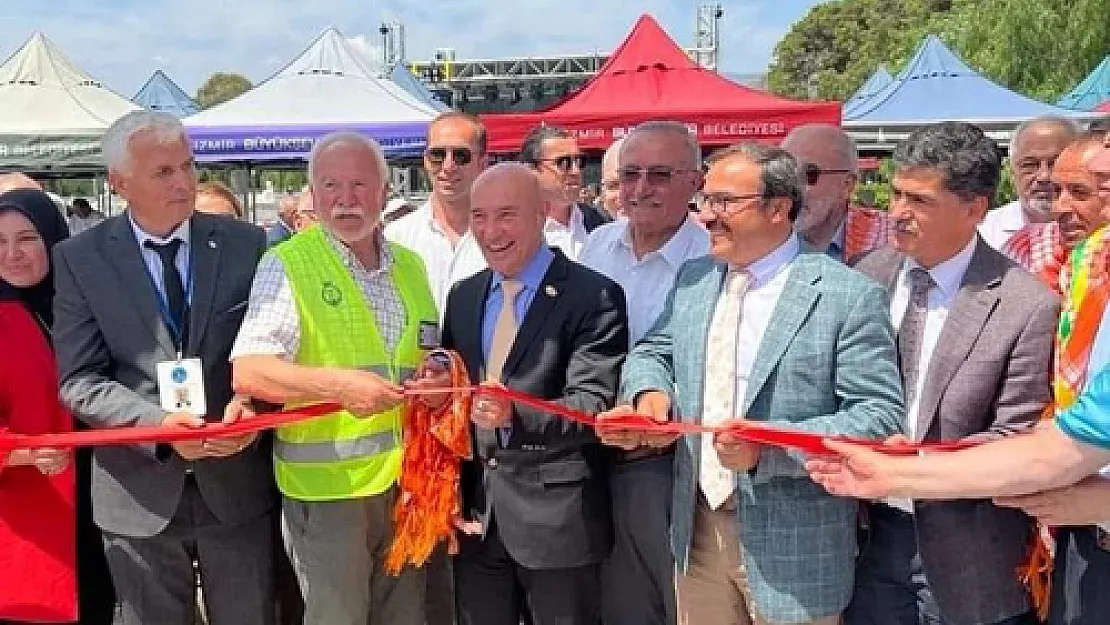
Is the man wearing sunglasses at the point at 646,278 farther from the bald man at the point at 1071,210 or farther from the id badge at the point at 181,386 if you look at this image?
the id badge at the point at 181,386

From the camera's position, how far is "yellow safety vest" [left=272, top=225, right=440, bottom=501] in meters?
3.53

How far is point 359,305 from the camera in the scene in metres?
3.58

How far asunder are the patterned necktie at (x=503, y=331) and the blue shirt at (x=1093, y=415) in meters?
1.91

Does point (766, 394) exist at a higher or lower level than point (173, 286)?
lower

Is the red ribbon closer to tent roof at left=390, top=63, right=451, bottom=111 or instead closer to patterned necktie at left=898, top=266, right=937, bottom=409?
patterned necktie at left=898, top=266, right=937, bottom=409

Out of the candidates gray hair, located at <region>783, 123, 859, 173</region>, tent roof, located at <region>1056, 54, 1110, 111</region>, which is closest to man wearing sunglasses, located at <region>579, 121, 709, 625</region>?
gray hair, located at <region>783, 123, 859, 173</region>

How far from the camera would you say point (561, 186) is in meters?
5.68

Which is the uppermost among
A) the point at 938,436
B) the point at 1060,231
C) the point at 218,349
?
the point at 1060,231

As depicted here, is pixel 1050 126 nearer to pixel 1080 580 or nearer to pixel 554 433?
pixel 1080 580

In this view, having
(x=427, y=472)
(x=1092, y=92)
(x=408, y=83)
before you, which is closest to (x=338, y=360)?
(x=427, y=472)

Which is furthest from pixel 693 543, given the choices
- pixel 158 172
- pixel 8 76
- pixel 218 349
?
pixel 8 76

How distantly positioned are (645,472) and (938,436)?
3.78 feet

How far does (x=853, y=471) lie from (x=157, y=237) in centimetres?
253

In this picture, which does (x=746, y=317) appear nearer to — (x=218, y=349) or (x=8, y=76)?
(x=218, y=349)
